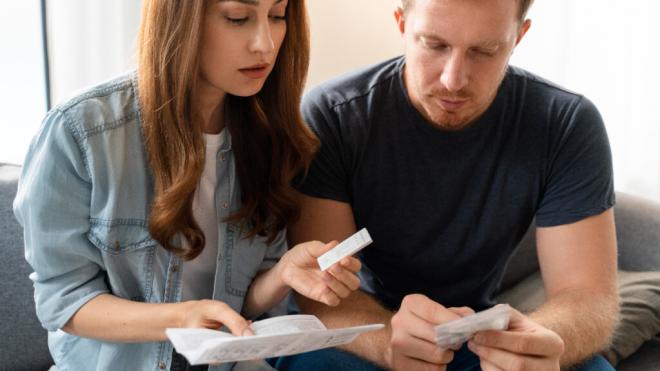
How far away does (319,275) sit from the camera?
1357 mm

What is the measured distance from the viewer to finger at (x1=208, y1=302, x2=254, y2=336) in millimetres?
1203

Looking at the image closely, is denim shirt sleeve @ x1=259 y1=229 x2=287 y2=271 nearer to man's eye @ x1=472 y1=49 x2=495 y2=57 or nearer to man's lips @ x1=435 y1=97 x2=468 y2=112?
man's lips @ x1=435 y1=97 x2=468 y2=112

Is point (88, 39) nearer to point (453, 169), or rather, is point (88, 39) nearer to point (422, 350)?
point (453, 169)

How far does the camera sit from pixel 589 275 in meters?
1.63

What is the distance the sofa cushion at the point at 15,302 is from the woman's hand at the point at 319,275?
74 centimetres

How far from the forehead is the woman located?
0.80ft

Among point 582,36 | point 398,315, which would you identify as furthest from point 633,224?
point 398,315

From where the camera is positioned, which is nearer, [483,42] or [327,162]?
[483,42]

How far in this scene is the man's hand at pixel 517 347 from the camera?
1.30 meters

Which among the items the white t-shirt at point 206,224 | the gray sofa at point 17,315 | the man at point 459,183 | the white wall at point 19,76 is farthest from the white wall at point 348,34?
the white t-shirt at point 206,224

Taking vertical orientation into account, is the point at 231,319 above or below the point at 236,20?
below

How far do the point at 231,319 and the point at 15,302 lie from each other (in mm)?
815

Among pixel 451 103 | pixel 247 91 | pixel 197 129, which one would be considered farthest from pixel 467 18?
pixel 197 129

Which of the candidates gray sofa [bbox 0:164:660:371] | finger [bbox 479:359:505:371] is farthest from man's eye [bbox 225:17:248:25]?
gray sofa [bbox 0:164:660:371]
